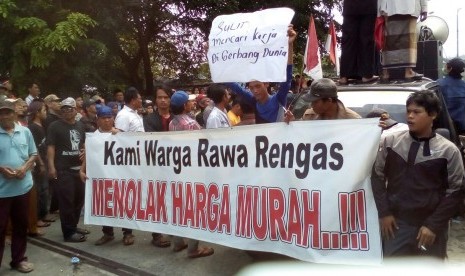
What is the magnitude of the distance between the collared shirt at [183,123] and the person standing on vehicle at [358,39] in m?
2.25

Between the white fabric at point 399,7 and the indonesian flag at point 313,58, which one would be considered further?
the white fabric at point 399,7

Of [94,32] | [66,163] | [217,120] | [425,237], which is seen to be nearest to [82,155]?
[66,163]

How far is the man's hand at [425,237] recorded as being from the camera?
328cm

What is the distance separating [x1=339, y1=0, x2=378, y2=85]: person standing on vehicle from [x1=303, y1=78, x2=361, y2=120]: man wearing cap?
8.14ft

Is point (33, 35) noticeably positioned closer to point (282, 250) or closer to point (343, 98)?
point (343, 98)

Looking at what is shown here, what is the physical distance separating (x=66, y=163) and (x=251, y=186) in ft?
9.74

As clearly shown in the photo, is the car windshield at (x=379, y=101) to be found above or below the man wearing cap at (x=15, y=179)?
above

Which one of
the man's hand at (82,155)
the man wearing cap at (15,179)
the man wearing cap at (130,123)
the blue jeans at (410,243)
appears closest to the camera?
the blue jeans at (410,243)

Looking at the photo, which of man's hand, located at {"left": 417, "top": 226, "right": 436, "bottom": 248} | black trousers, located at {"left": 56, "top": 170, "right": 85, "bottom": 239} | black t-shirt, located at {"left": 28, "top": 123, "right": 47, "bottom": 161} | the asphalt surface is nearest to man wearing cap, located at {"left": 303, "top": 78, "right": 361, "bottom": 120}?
man's hand, located at {"left": 417, "top": 226, "right": 436, "bottom": 248}

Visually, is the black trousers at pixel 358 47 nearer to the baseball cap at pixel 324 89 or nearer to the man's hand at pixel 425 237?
the baseball cap at pixel 324 89

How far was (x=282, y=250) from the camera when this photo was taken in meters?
4.20

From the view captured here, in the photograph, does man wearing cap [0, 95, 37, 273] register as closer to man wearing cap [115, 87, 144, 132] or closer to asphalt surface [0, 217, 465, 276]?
asphalt surface [0, 217, 465, 276]

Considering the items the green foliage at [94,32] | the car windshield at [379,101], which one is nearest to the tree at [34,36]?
the green foliage at [94,32]

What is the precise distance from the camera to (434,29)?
9.95 m
